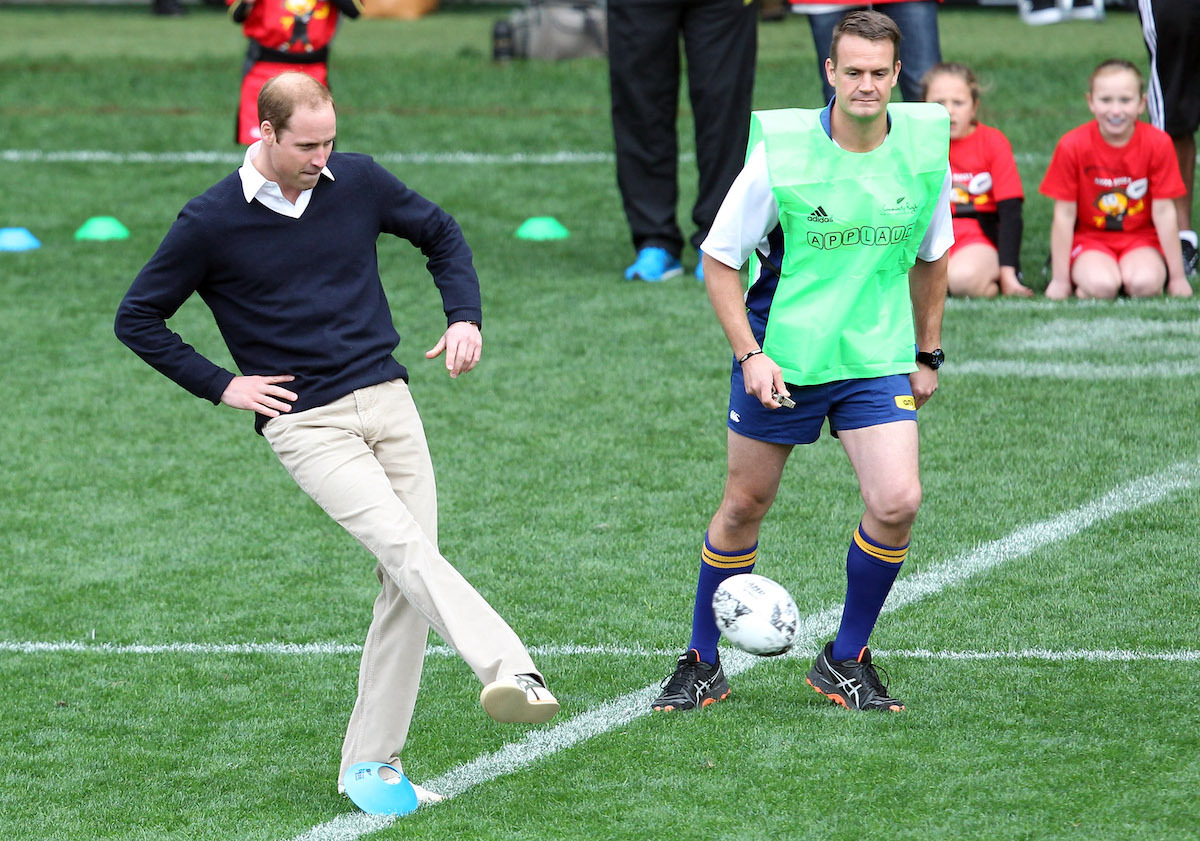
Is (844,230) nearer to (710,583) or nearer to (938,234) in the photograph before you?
(938,234)

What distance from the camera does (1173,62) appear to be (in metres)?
9.41

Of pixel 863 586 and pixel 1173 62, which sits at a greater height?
pixel 1173 62

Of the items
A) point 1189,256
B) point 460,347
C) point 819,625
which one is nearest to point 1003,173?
point 1189,256

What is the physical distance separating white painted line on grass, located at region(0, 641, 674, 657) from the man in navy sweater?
109 cm

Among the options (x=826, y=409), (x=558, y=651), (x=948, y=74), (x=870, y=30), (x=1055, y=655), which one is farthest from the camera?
(x=948, y=74)

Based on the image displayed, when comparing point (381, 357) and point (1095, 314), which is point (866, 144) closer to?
point (381, 357)

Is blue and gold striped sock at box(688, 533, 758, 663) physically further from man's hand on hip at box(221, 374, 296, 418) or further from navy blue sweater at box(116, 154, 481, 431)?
man's hand on hip at box(221, 374, 296, 418)

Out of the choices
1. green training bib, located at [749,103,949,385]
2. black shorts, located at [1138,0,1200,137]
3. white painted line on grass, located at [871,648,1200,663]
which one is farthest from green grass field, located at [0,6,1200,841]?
black shorts, located at [1138,0,1200,137]

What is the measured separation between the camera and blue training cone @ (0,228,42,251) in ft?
37.4

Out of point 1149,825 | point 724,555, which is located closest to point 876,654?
point 724,555

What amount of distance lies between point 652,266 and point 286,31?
261cm

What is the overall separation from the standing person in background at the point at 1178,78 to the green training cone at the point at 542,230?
385 cm

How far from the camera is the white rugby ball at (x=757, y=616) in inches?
183

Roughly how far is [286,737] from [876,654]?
1756mm
